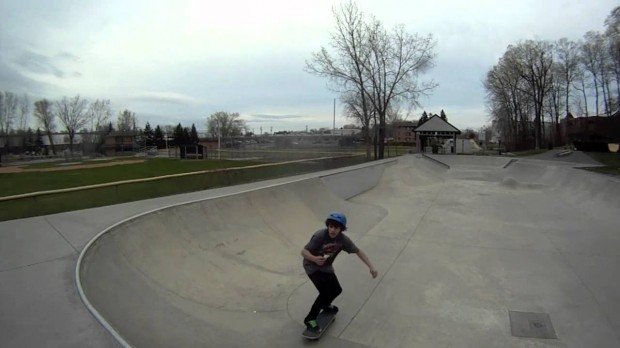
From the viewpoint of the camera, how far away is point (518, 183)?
66.4ft

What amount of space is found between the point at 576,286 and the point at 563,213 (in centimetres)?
710

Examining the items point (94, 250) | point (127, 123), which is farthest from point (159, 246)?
point (127, 123)

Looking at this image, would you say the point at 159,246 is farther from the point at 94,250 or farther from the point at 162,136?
the point at 162,136

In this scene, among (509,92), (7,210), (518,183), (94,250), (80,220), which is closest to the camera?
(94,250)

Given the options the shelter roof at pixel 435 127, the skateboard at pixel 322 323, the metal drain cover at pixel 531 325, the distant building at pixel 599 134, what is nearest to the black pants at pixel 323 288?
the skateboard at pixel 322 323

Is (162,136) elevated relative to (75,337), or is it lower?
elevated

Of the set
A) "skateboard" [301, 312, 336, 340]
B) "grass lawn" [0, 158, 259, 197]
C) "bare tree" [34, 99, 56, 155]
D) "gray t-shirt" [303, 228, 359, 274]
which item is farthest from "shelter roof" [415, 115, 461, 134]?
"bare tree" [34, 99, 56, 155]

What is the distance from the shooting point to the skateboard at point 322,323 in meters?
4.68

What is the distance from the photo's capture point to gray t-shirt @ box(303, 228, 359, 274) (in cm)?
460

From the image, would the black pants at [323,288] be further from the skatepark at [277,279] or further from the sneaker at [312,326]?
the skatepark at [277,279]

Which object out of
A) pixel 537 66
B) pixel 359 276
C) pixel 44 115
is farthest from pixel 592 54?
pixel 44 115

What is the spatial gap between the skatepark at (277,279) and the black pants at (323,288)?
0.39 metres

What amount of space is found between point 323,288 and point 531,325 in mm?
2889

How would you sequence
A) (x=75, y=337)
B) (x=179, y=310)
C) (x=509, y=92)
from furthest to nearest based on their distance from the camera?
(x=509, y=92) < (x=179, y=310) < (x=75, y=337)
